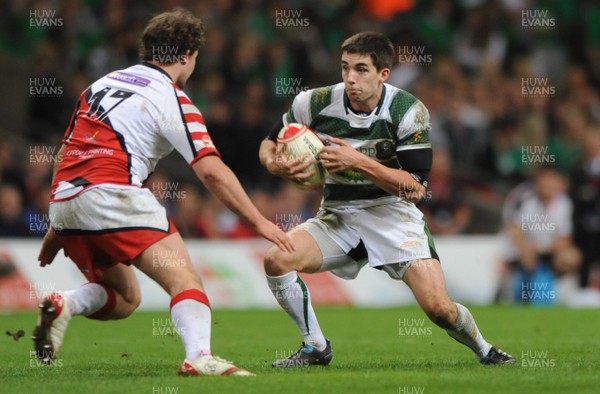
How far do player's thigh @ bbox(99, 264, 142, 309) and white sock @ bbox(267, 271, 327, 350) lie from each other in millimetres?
906

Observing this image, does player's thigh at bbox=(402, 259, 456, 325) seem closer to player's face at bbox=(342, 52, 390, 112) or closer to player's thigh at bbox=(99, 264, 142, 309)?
player's face at bbox=(342, 52, 390, 112)

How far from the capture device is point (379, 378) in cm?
686

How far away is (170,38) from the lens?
275 inches

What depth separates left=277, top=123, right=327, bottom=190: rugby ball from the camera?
299 inches

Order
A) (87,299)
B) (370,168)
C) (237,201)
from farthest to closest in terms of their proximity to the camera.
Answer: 1. (370,168)
2. (87,299)
3. (237,201)

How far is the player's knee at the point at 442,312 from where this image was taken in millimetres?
7508

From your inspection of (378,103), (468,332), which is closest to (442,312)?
(468,332)

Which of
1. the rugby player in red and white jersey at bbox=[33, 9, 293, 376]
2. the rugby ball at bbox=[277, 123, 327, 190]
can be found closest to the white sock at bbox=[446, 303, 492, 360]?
the rugby ball at bbox=[277, 123, 327, 190]

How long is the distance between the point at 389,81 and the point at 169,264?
10.8 metres

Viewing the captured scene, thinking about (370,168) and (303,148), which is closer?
(370,168)

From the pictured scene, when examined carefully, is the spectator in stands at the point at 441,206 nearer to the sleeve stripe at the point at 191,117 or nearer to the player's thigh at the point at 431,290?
the player's thigh at the point at 431,290

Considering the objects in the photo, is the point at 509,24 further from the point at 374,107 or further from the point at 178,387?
the point at 178,387

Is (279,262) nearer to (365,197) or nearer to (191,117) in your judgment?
(365,197)
